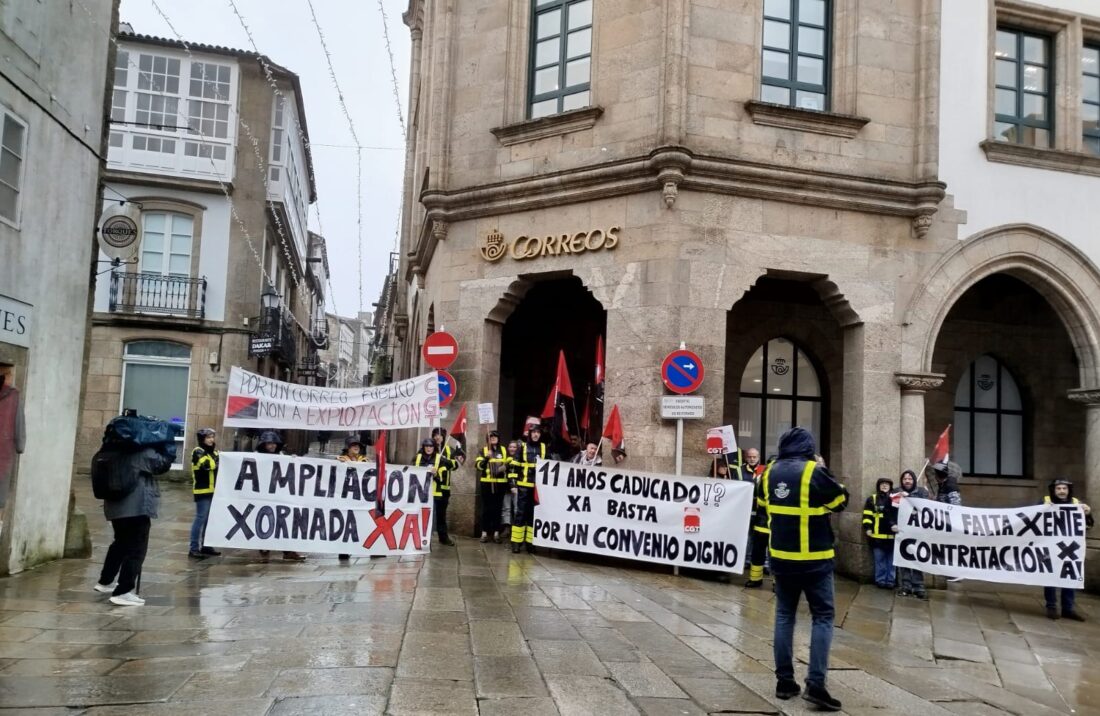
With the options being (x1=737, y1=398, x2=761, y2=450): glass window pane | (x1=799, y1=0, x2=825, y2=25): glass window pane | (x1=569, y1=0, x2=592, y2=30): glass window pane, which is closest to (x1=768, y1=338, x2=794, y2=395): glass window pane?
(x1=737, y1=398, x2=761, y2=450): glass window pane

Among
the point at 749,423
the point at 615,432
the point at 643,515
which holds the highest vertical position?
the point at 749,423

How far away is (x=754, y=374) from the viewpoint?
55.6 ft

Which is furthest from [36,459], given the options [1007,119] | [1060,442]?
[1060,442]

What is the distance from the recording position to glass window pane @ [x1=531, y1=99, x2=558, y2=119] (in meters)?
14.5

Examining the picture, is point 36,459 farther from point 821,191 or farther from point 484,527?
point 821,191

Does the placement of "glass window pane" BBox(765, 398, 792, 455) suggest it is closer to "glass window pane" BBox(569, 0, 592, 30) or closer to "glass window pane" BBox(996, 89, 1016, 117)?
"glass window pane" BBox(996, 89, 1016, 117)

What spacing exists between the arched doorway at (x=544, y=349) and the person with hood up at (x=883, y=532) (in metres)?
6.60

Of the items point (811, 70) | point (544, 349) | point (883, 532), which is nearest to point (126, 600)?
point (883, 532)

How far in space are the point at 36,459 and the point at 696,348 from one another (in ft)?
27.1

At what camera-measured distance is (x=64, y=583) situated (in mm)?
9367

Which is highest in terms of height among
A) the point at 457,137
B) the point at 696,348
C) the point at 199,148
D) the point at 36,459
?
the point at 199,148

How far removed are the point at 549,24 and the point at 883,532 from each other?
30.5ft

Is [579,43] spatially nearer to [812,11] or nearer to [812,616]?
[812,11]

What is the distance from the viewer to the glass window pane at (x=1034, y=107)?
14773 mm
